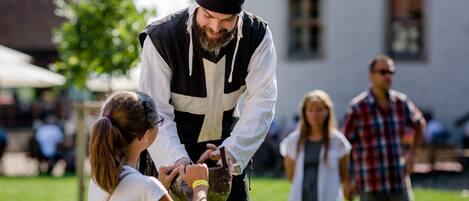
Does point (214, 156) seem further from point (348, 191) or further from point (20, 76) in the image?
point (20, 76)

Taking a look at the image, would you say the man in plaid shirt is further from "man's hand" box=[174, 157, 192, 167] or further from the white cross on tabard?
"man's hand" box=[174, 157, 192, 167]

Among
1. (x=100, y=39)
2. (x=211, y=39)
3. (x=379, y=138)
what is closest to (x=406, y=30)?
(x=100, y=39)

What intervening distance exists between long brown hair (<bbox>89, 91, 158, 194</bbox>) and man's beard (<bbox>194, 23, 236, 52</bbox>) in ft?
1.70

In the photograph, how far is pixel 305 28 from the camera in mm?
23953

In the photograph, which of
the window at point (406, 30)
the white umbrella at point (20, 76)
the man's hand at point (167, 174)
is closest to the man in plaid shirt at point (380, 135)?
the man's hand at point (167, 174)

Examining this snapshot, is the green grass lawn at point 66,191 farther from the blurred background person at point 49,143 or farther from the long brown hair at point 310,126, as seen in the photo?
the long brown hair at point 310,126

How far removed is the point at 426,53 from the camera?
22859mm

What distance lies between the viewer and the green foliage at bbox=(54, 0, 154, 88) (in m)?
11.5

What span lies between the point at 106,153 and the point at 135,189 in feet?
0.63

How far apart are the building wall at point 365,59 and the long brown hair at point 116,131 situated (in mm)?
18720

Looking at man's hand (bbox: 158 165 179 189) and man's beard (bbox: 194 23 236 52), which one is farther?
man's beard (bbox: 194 23 236 52)

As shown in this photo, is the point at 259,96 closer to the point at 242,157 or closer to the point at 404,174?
the point at 242,157

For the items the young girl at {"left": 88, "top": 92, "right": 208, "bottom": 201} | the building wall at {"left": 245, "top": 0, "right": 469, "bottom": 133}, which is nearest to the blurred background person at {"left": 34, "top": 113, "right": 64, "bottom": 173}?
the building wall at {"left": 245, "top": 0, "right": 469, "bottom": 133}

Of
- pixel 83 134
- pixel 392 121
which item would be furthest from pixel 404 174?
pixel 83 134
